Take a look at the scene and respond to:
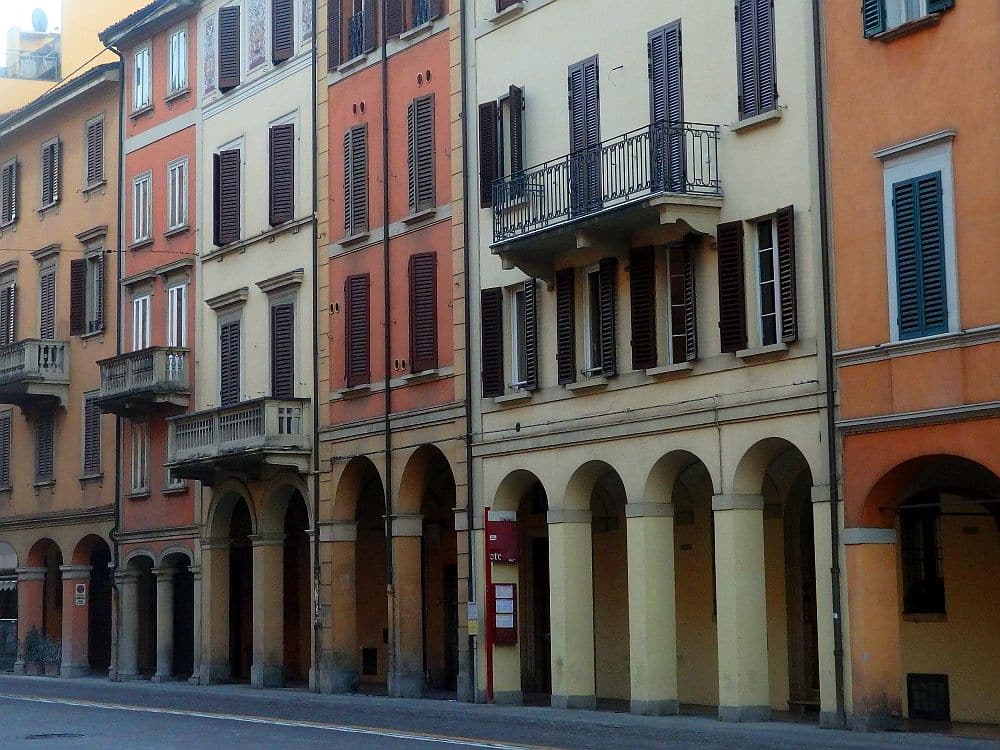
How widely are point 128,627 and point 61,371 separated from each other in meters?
7.34

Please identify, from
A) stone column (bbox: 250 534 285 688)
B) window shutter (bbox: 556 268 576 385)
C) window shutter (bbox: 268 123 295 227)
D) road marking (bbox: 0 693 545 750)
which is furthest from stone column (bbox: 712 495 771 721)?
window shutter (bbox: 268 123 295 227)

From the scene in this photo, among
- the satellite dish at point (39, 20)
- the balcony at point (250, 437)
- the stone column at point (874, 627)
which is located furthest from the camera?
the satellite dish at point (39, 20)

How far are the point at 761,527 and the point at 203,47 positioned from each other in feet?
70.1

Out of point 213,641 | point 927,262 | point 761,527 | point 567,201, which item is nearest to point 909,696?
point 761,527

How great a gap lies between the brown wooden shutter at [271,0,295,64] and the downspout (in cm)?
1652

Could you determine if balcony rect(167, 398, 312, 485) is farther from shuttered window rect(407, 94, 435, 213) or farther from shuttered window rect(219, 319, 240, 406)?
shuttered window rect(407, 94, 435, 213)

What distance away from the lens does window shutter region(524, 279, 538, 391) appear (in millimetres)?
31203

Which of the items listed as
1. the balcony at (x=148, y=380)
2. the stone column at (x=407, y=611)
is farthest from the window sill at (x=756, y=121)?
the balcony at (x=148, y=380)

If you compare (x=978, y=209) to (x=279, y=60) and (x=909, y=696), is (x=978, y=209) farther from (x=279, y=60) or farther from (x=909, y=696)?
(x=279, y=60)

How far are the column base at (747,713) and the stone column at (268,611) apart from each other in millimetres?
14909

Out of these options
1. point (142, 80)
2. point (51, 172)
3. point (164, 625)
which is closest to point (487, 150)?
point (142, 80)

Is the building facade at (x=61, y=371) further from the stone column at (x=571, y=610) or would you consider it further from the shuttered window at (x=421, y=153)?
the stone column at (x=571, y=610)

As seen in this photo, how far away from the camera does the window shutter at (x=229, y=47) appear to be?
41625 millimetres

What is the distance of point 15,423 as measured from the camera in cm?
5106
